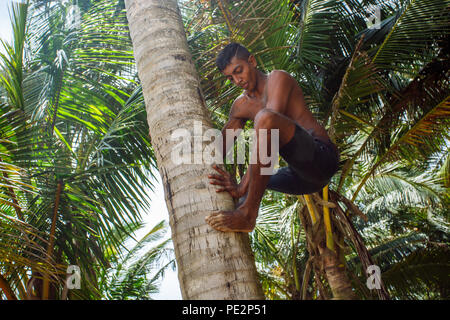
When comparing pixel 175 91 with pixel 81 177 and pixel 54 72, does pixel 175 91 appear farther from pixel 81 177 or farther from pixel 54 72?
pixel 54 72

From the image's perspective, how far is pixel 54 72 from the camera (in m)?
5.01

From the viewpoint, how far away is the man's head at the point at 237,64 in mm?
2666

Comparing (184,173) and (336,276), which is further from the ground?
(184,173)

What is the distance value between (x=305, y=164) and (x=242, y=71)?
A: 2.32ft

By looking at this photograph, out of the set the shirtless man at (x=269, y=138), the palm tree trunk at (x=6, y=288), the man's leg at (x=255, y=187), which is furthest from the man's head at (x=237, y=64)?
the palm tree trunk at (x=6, y=288)

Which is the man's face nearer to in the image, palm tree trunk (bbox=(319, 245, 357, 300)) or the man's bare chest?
the man's bare chest

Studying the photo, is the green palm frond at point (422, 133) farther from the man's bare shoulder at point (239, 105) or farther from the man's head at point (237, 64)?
the man's head at point (237, 64)

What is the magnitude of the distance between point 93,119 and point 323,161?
3.52m

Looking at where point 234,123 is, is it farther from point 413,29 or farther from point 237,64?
point 413,29

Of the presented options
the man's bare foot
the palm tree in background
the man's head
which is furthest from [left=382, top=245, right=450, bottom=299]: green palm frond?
the man's bare foot

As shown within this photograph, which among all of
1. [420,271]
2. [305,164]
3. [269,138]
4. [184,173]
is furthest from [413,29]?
[420,271]

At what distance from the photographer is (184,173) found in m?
2.12

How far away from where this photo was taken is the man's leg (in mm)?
1958
